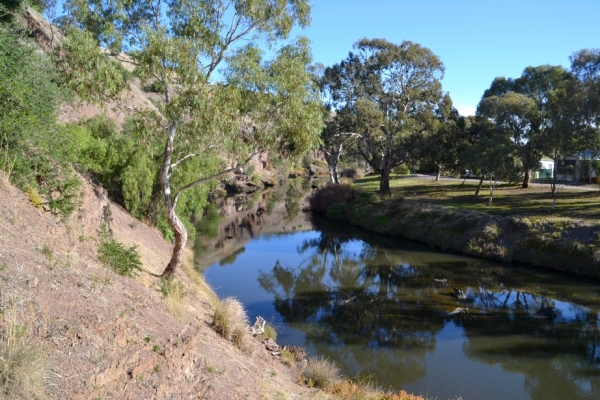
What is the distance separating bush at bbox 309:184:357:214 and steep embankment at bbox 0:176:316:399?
34369 mm

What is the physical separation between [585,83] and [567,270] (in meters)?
11.9

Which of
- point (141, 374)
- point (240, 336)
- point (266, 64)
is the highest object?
point (266, 64)

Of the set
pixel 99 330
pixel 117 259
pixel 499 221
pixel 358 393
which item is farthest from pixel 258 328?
pixel 499 221

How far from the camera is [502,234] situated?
27.8 metres

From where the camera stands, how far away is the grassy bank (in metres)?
24.2

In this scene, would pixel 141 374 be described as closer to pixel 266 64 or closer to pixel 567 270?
pixel 266 64

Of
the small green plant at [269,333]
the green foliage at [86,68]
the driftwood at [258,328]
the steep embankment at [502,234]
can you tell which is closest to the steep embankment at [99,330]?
the driftwood at [258,328]

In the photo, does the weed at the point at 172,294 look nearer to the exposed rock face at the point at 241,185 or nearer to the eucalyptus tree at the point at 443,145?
the eucalyptus tree at the point at 443,145

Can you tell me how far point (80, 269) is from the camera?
8938mm

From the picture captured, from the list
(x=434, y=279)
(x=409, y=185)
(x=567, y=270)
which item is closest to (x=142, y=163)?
(x=434, y=279)

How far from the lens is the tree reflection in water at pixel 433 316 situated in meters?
13.6

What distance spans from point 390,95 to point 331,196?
35.6ft

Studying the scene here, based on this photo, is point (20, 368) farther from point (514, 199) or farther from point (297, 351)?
point (514, 199)

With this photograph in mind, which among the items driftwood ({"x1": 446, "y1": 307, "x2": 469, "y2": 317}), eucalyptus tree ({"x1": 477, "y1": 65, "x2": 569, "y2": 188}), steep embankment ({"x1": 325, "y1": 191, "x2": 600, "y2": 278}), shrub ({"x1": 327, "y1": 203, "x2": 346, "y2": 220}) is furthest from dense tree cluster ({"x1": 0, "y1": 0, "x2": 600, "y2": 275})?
shrub ({"x1": 327, "y1": 203, "x2": 346, "y2": 220})
